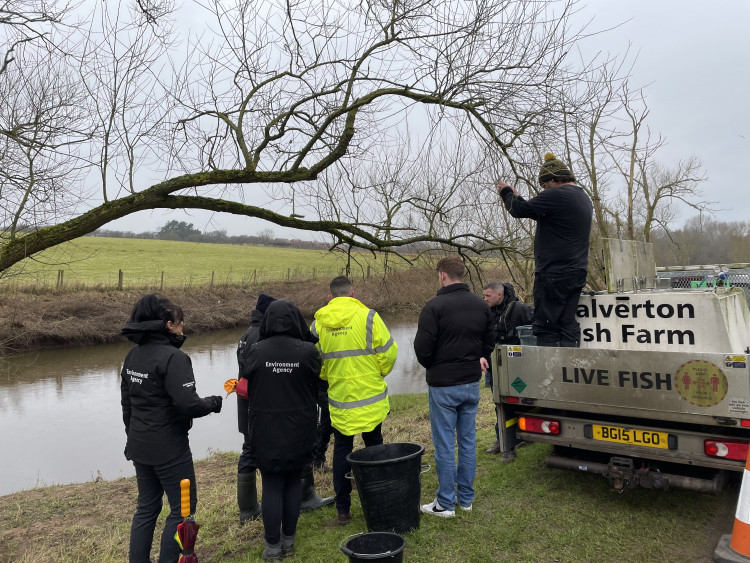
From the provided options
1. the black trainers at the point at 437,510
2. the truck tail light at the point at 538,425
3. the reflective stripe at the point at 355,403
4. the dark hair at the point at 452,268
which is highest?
the dark hair at the point at 452,268

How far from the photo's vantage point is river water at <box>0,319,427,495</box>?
10031 mm

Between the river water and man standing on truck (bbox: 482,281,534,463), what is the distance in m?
6.35

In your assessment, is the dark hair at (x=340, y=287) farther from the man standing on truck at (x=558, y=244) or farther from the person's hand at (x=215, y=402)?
the man standing on truck at (x=558, y=244)

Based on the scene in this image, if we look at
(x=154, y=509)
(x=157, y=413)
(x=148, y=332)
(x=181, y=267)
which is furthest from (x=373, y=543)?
(x=181, y=267)

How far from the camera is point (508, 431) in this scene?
474cm

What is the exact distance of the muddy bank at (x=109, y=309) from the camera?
15.7 meters

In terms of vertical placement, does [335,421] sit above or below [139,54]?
below

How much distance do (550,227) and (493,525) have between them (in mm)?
2458

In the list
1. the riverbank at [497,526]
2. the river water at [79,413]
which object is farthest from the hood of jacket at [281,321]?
the river water at [79,413]

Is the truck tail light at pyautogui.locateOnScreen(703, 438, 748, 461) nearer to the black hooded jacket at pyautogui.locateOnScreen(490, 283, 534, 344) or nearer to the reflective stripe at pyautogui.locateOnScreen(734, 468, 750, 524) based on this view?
the reflective stripe at pyautogui.locateOnScreen(734, 468, 750, 524)

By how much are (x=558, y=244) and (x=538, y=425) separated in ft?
5.09

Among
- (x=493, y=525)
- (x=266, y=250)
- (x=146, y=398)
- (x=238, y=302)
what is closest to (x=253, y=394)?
(x=146, y=398)

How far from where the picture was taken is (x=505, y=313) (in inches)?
240

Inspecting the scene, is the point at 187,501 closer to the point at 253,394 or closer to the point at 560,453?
the point at 253,394
